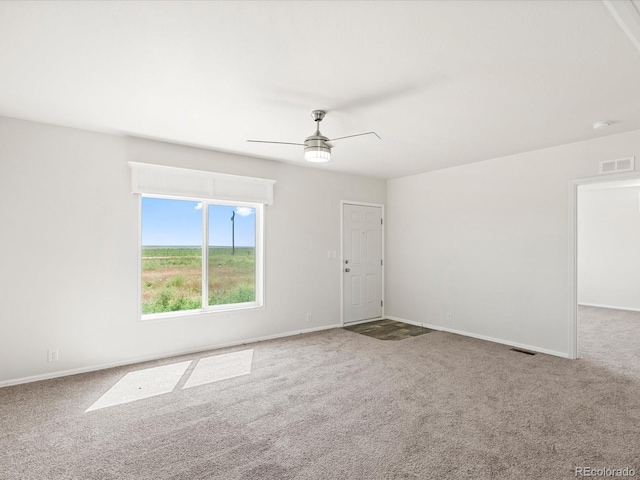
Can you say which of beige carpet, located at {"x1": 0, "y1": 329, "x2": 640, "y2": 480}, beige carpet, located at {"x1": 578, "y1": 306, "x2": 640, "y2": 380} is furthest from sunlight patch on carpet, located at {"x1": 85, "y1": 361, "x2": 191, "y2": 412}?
beige carpet, located at {"x1": 578, "y1": 306, "x2": 640, "y2": 380}

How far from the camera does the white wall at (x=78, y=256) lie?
3.42m

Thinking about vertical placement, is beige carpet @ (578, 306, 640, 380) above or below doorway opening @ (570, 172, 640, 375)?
below

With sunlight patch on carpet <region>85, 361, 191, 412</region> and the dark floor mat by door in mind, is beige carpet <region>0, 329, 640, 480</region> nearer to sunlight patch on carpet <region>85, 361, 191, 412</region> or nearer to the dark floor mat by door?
sunlight patch on carpet <region>85, 361, 191, 412</region>

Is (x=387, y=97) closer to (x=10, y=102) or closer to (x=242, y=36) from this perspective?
(x=242, y=36)

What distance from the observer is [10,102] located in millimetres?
3057

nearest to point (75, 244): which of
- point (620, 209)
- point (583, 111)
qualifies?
point (583, 111)

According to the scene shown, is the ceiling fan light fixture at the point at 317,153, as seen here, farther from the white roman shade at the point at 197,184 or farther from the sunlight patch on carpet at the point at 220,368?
the sunlight patch on carpet at the point at 220,368

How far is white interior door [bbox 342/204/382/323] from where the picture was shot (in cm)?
600

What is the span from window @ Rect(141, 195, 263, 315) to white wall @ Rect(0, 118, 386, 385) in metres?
0.22

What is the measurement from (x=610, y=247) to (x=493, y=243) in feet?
15.0

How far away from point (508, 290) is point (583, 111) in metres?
2.48

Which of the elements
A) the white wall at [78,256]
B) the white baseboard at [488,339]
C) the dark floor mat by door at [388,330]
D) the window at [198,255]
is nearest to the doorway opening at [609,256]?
the white baseboard at [488,339]

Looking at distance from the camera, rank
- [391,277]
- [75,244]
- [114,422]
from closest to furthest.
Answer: [114,422]
[75,244]
[391,277]

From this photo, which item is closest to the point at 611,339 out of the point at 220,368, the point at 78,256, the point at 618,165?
the point at 618,165
